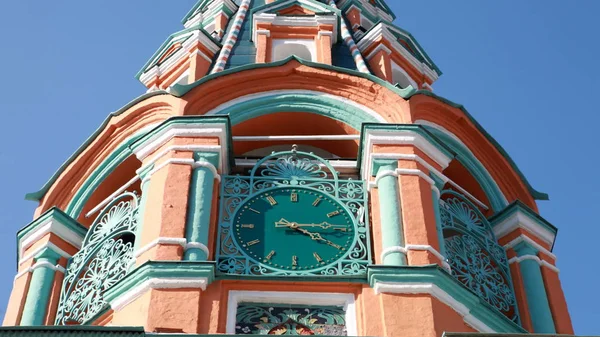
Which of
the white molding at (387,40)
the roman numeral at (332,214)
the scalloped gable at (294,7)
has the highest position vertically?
the scalloped gable at (294,7)

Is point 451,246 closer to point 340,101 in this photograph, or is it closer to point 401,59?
point 340,101

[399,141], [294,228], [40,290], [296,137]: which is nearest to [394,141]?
[399,141]

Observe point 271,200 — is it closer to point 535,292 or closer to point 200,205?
point 200,205

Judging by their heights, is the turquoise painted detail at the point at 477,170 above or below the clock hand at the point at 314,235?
above

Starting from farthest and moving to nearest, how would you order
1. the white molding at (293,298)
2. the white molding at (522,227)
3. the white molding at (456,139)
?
the white molding at (456,139), the white molding at (522,227), the white molding at (293,298)

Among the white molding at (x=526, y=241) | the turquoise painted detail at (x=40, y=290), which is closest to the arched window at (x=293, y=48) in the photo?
the white molding at (x=526, y=241)

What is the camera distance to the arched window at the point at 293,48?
59.4 ft

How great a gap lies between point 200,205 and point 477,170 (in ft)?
12.6

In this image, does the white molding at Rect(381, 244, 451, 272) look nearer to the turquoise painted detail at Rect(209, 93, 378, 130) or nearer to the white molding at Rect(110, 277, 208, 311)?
the white molding at Rect(110, 277, 208, 311)

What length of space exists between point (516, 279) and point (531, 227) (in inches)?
33.9

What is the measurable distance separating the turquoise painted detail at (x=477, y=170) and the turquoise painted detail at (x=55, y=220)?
424cm

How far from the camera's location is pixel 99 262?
14.4 metres

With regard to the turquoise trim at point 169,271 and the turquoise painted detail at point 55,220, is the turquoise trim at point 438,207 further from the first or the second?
the turquoise painted detail at point 55,220

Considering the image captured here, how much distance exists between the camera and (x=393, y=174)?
46.7 feet
